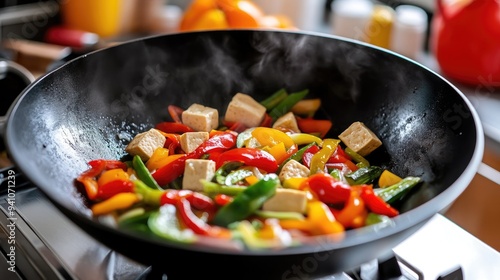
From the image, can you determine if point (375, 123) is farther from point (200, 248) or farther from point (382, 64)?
point (200, 248)

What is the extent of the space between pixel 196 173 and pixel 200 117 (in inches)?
9.8

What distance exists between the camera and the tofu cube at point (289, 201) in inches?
38.5

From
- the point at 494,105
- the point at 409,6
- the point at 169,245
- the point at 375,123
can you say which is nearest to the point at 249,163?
the point at 375,123

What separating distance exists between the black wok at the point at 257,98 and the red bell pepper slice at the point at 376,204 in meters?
0.07

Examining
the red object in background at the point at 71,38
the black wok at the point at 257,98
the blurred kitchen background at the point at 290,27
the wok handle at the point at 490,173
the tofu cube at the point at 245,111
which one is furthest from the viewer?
the red object in background at the point at 71,38

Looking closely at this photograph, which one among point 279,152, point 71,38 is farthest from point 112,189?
point 71,38

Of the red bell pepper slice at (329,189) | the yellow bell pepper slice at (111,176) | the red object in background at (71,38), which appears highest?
the red object in background at (71,38)

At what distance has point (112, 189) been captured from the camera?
1.09m

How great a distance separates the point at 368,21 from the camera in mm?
2148

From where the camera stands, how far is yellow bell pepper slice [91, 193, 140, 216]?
1014 millimetres

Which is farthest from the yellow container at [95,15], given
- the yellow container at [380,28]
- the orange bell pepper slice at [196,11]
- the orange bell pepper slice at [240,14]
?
the yellow container at [380,28]

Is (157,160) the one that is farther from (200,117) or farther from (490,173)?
(490,173)

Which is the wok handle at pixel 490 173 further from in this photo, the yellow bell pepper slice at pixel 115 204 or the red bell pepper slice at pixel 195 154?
the yellow bell pepper slice at pixel 115 204

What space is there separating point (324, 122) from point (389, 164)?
8.0 inches
